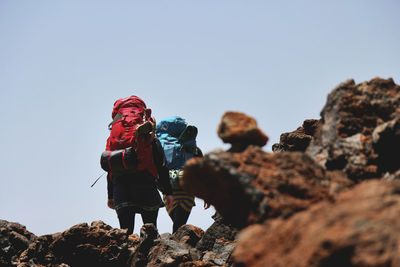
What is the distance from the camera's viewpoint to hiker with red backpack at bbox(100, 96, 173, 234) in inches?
295

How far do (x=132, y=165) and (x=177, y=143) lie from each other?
3062 millimetres

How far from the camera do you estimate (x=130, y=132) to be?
25.6 feet

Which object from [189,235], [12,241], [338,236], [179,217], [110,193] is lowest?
[338,236]

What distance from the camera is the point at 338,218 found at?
212 cm

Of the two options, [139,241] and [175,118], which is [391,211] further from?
[175,118]

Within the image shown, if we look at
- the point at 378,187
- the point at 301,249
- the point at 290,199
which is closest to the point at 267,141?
the point at 290,199

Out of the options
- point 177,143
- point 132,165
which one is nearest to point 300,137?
point 132,165

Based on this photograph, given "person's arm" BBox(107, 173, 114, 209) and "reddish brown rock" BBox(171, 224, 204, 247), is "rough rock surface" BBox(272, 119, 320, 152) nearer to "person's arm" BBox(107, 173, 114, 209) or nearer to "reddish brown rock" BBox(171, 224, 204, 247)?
"reddish brown rock" BBox(171, 224, 204, 247)

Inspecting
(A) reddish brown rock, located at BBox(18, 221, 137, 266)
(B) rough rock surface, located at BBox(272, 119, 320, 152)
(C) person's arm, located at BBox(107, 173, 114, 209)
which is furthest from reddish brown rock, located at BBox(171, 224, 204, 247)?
(B) rough rock surface, located at BBox(272, 119, 320, 152)

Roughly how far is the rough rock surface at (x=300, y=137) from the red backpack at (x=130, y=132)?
235 cm

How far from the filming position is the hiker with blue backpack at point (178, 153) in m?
9.62

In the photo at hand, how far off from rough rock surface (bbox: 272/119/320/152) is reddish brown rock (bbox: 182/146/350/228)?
14.8 feet

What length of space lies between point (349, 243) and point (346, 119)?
1.59 meters

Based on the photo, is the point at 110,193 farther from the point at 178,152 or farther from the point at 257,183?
the point at 257,183
